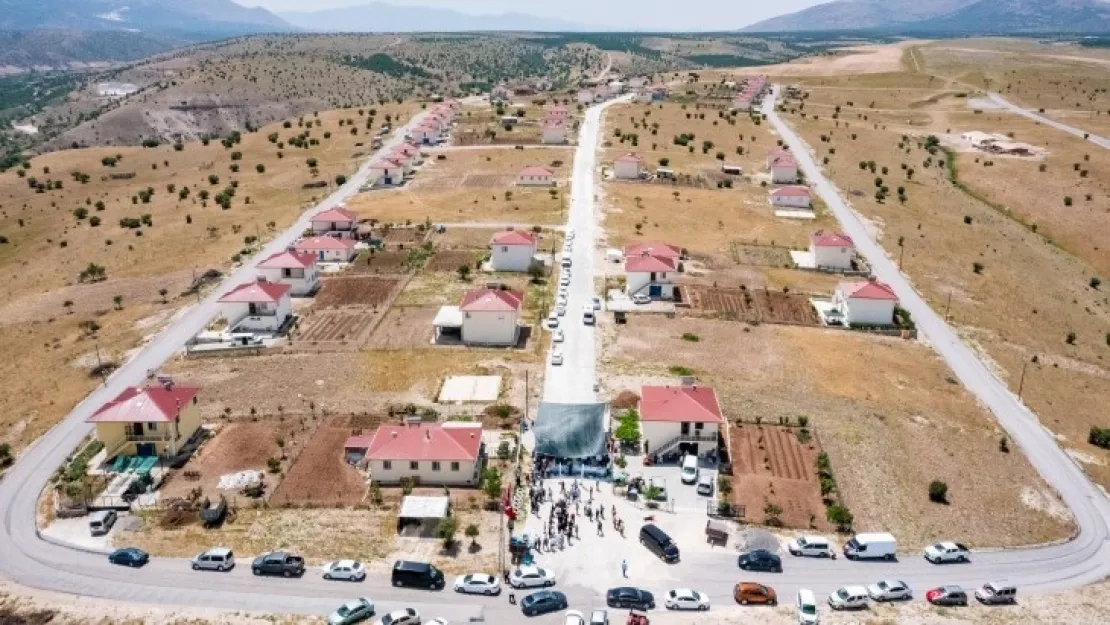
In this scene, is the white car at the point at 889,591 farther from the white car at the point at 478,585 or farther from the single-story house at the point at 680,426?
the white car at the point at 478,585

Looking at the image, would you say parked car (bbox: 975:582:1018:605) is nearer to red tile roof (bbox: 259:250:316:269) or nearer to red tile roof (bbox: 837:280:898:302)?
red tile roof (bbox: 837:280:898:302)

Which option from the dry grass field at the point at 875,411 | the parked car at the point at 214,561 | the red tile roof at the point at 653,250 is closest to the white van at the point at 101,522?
the parked car at the point at 214,561

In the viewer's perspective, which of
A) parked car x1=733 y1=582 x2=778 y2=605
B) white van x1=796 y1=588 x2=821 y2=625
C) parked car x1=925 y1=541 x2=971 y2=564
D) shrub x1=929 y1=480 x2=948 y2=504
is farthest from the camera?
shrub x1=929 y1=480 x2=948 y2=504

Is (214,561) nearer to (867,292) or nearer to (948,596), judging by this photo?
(948,596)

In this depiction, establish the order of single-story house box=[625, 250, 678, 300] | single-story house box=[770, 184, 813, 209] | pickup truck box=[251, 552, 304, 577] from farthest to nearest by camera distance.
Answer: single-story house box=[770, 184, 813, 209] → single-story house box=[625, 250, 678, 300] → pickup truck box=[251, 552, 304, 577]

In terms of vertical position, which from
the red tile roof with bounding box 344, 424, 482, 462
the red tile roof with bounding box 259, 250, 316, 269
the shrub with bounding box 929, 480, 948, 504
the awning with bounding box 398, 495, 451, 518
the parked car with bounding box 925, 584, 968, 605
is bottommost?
the parked car with bounding box 925, 584, 968, 605

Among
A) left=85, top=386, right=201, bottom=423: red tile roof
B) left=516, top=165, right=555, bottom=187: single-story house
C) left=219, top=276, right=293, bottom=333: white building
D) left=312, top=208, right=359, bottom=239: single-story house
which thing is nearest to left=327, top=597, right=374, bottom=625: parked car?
left=85, top=386, right=201, bottom=423: red tile roof

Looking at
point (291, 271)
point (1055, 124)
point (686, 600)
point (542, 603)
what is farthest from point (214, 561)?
point (1055, 124)

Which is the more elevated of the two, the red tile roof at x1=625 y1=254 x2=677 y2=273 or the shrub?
the red tile roof at x1=625 y1=254 x2=677 y2=273
